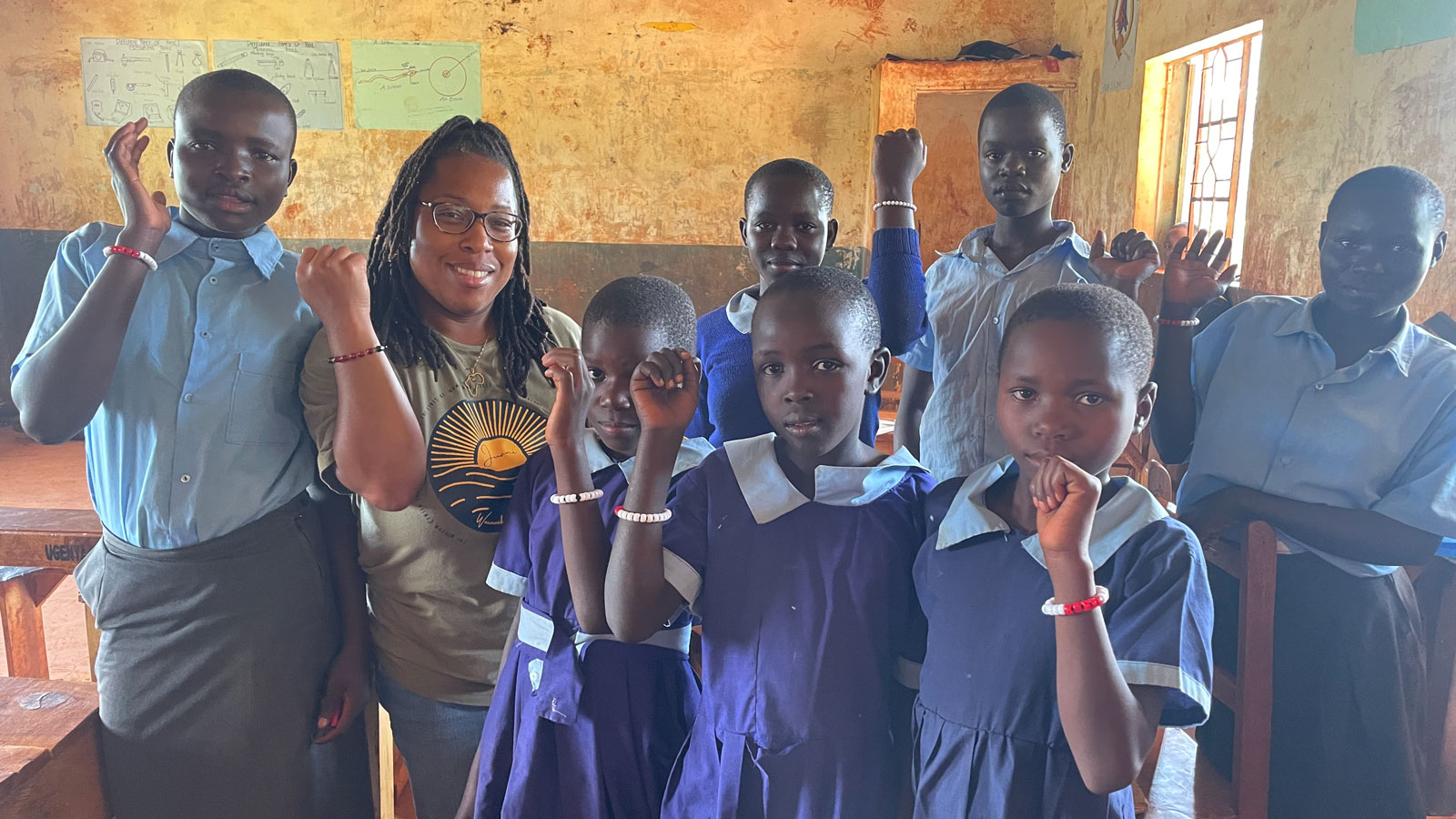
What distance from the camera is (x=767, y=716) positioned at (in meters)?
1.11

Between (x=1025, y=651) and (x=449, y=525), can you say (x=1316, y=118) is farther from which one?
(x=449, y=525)

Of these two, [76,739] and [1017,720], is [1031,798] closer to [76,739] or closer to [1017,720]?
[1017,720]

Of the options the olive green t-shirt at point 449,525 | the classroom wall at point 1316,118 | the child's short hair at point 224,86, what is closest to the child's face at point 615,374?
the olive green t-shirt at point 449,525

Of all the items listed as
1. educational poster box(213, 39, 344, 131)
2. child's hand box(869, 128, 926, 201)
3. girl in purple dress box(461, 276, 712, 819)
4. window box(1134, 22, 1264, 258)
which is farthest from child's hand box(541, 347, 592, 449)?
educational poster box(213, 39, 344, 131)

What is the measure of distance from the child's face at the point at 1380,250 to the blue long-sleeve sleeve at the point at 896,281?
2.21 feet

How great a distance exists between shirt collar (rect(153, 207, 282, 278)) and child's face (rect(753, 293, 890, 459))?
0.74 meters

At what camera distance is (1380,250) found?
4.62ft

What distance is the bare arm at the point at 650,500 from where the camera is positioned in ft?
3.66

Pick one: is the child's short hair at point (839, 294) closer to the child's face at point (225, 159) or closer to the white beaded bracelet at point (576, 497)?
the white beaded bracelet at point (576, 497)

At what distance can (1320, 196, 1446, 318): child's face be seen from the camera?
1.40 m

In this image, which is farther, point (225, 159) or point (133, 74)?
point (133, 74)

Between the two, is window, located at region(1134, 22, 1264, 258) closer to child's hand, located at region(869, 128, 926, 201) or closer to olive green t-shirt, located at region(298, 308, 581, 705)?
child's hand, located at region(869, 128, 926, 201)

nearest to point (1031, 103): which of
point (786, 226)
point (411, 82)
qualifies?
point (786, 226)

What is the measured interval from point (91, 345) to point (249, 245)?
0.25 metres
